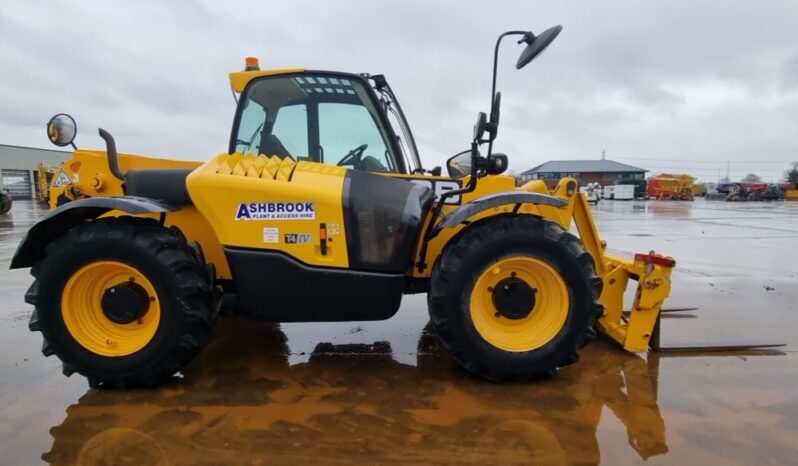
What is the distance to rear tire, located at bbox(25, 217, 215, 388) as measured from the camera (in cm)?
290

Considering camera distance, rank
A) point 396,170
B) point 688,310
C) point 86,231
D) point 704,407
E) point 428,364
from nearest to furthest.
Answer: point 704,407 < point 86,231 < point 428,364 < point 396,170 < point 688,310

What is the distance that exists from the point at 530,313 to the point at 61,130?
3.63m

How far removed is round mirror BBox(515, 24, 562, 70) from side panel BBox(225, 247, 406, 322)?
1.49m

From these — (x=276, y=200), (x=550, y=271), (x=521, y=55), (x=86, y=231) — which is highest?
(x=521, y=55)

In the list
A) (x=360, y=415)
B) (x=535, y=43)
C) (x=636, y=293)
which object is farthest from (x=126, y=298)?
(x=636, y=293)

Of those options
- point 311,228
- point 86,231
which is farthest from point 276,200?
point 86,231

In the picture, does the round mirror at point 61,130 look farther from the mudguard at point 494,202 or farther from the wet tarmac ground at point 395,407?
the mudguard at point 494,202

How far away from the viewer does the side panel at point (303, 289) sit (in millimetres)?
3012

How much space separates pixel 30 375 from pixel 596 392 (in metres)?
3.73

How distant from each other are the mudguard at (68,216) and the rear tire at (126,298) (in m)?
0.12

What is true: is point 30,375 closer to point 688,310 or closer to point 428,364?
point 428,364

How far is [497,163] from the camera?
3.17m

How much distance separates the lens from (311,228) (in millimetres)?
3006

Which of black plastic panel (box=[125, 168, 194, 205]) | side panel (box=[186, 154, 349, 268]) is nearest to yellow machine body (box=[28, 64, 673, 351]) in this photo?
side panel (box=[186, 154, 349, 268])
